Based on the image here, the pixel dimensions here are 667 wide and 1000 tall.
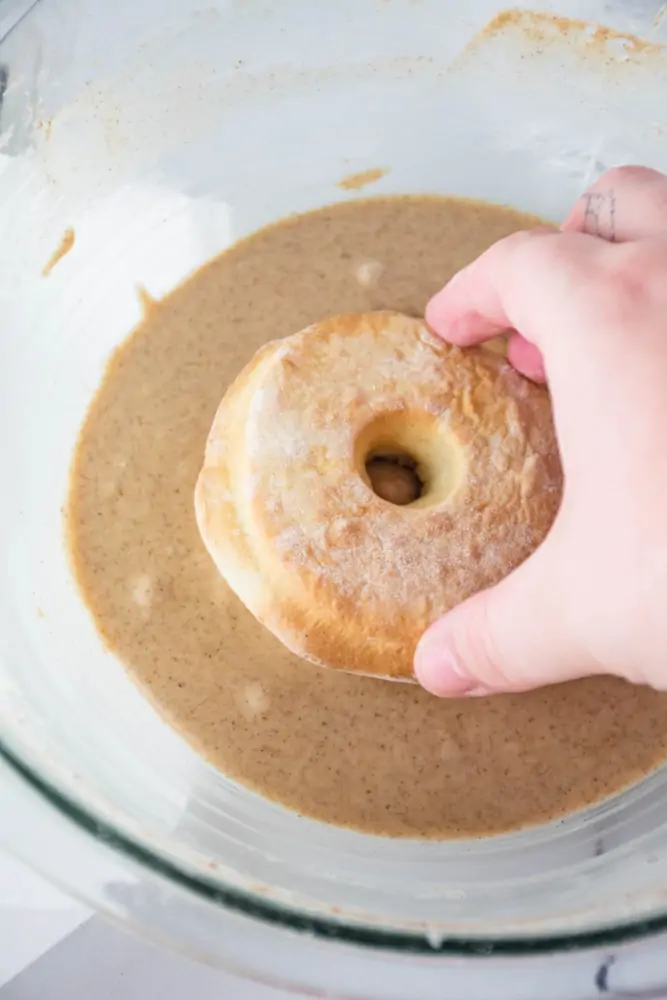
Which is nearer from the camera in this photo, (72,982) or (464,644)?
(464,644)

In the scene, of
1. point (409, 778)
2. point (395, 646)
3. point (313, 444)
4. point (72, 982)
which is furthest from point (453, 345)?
point (72, 982)

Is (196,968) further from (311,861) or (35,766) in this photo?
(35,766)

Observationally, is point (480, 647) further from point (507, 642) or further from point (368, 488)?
point (368, 488)

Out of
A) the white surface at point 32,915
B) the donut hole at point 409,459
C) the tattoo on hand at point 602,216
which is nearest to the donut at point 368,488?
the donut hole at point 409,459

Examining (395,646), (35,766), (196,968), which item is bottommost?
(196,968)

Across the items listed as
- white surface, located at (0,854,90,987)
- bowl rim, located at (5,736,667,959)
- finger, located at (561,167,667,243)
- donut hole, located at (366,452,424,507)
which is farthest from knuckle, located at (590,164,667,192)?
white surface, located at (0,854,90,987)
